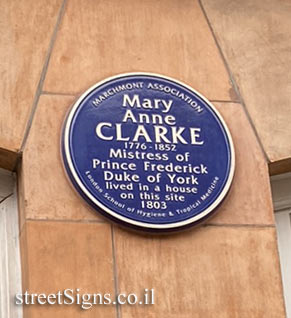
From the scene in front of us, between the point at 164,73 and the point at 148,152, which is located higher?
the point at 164,73

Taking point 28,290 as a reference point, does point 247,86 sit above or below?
above

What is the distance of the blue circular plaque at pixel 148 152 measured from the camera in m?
6.35

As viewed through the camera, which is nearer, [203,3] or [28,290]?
[28,290]

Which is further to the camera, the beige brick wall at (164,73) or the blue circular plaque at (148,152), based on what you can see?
the blue circular plaque at (148,152)

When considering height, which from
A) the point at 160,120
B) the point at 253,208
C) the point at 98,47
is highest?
the point at 98,47

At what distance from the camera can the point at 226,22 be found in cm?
709

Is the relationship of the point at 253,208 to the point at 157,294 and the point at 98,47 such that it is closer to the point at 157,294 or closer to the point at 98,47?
the point at 157,294

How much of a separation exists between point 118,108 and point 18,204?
72 centimetres

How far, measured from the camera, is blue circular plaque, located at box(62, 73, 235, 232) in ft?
20.8

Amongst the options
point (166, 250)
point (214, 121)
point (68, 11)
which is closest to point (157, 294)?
point (166, 250)

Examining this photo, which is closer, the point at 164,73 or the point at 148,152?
the point at 148,152

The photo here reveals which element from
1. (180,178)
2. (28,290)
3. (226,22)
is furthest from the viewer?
(226,22)

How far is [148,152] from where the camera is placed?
651 centimetres

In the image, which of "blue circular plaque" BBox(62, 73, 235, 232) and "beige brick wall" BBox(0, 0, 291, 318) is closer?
"beige brick wall" BBox(0, 0, 291, 318)
